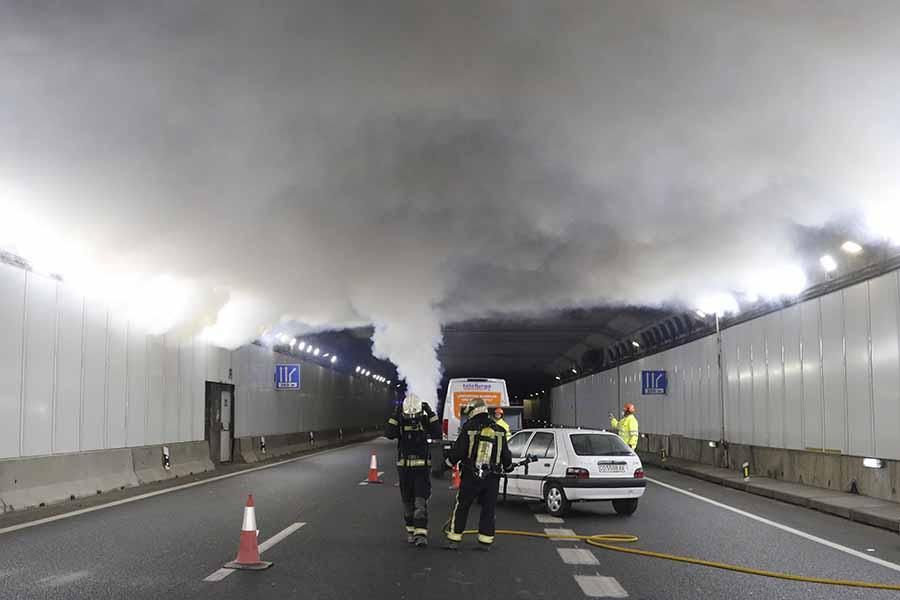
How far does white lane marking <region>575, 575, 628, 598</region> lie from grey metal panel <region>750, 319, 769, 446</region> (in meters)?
15.3

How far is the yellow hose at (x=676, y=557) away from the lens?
8586 mm

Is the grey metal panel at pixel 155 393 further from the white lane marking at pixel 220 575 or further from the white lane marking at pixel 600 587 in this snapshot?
the white lane marking at pixel 600 587

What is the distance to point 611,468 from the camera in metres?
14.0

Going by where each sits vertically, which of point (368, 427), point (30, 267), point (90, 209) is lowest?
point (368, 427)

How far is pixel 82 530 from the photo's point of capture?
1189cm

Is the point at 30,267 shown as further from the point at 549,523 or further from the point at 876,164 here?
the point at 876,164

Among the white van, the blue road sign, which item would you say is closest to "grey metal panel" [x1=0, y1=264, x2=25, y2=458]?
the white van

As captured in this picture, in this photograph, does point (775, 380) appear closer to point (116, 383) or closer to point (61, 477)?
point (116, 383)

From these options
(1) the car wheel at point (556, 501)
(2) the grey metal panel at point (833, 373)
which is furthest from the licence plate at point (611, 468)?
(2) the grey metal panel at point (833, 373)

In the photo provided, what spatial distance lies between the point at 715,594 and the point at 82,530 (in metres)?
8.33

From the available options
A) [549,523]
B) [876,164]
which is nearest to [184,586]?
[549,523]

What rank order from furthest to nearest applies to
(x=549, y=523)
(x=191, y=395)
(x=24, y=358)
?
(x=191, y=395)
(x=24, y=358)
(x=549, y=523)

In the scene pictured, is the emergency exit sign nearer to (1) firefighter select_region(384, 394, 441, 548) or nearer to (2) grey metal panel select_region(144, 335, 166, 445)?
(2) grey metal panel select_region(144, 335, 166, 445)

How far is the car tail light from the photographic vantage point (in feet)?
45.2
